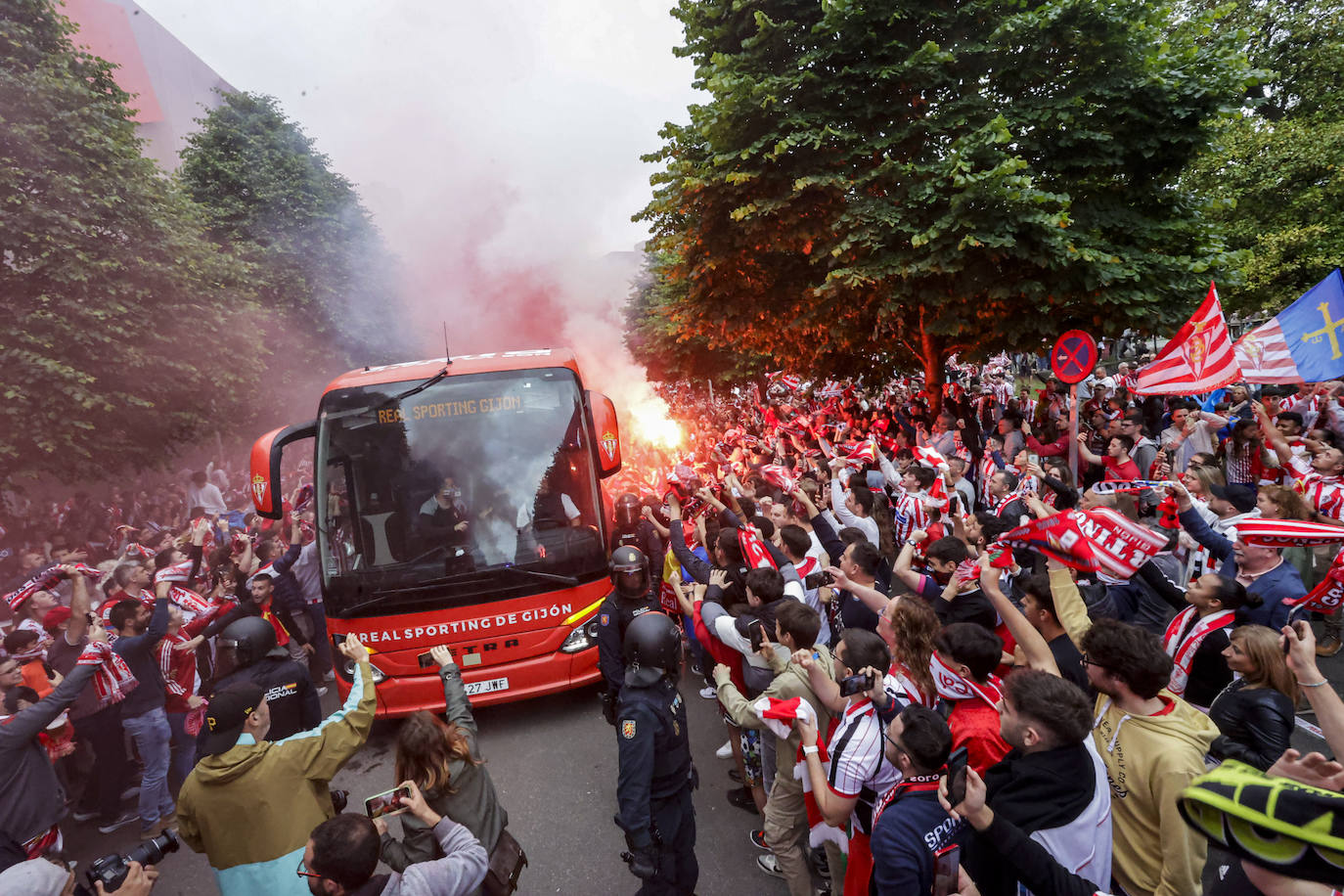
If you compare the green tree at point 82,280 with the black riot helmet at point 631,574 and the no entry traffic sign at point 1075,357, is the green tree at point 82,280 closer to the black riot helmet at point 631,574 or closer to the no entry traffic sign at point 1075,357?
the black riot helmet at point 631,574

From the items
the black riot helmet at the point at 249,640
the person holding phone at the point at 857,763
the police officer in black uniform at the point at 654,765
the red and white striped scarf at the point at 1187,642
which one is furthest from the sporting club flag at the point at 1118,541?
the black riot helmet at the point at 249,640

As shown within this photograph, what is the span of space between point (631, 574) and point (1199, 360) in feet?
22.3

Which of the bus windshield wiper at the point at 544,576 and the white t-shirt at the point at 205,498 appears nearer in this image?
the bus windshield wiper at the point at 544,576

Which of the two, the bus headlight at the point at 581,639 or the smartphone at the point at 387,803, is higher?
the smartphone at the point at 387,803

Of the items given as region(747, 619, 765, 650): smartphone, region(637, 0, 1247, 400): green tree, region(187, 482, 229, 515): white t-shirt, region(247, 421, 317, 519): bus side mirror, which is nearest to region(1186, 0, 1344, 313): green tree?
region(637, 0, 1247, 400): green tree

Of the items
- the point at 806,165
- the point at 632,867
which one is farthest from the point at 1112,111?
the point at 632,867

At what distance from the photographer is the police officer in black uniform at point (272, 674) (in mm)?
4137

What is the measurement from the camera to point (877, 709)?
2.73 meters

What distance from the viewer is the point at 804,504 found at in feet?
19.3

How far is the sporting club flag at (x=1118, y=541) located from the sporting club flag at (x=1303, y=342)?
457 centimetres

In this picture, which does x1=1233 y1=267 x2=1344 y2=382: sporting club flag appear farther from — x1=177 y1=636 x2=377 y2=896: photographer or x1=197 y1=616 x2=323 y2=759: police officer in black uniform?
x1=197 y1=616 x2=323 y2=759: police officer in black uniform

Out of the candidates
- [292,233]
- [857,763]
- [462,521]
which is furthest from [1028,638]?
[292,233]

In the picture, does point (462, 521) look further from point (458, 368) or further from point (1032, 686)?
point (1032, 686)

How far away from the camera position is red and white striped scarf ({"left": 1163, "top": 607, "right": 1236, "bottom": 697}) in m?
3.50
